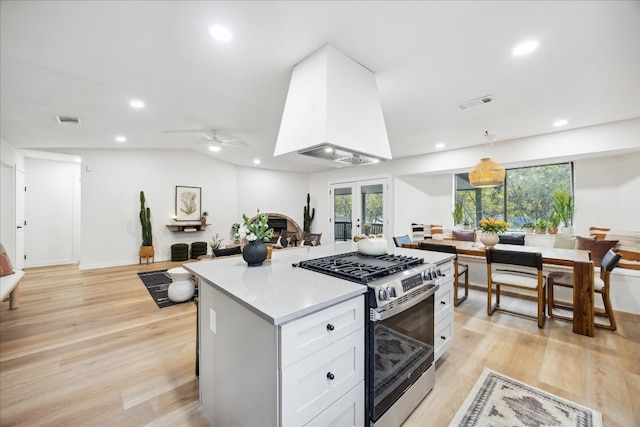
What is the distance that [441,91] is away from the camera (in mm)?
2773

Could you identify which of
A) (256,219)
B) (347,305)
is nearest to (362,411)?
(347,305)

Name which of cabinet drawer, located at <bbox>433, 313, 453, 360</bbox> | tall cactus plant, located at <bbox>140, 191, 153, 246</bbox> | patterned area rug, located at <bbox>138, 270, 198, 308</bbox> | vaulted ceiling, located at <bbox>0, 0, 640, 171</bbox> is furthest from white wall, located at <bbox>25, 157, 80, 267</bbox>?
cabinet drawer, located at <bbox>433, 313, 453, 360</bbox>

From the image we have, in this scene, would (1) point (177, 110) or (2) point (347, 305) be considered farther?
(1) point (177, 110)

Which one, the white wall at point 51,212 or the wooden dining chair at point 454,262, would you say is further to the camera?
the white wall at point 51,212

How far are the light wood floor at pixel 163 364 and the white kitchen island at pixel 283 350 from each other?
1.80 feet

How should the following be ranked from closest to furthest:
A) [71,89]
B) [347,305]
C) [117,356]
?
[347,305]
[117,356]
[71,89]

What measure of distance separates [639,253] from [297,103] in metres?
4.44

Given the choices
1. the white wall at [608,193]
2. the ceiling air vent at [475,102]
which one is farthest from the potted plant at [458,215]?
the ceiling air vent at [475,102]

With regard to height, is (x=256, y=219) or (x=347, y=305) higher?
(x=256, y=219)

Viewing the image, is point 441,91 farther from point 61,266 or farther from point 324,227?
point 61,266

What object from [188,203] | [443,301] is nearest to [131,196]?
[188,203]

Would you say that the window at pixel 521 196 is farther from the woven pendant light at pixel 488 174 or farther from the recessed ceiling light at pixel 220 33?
the recessed ceiling light at pixel 220 33

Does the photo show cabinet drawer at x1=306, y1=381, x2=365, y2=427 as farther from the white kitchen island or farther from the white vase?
the white vase

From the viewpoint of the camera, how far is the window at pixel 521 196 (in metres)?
4.67
